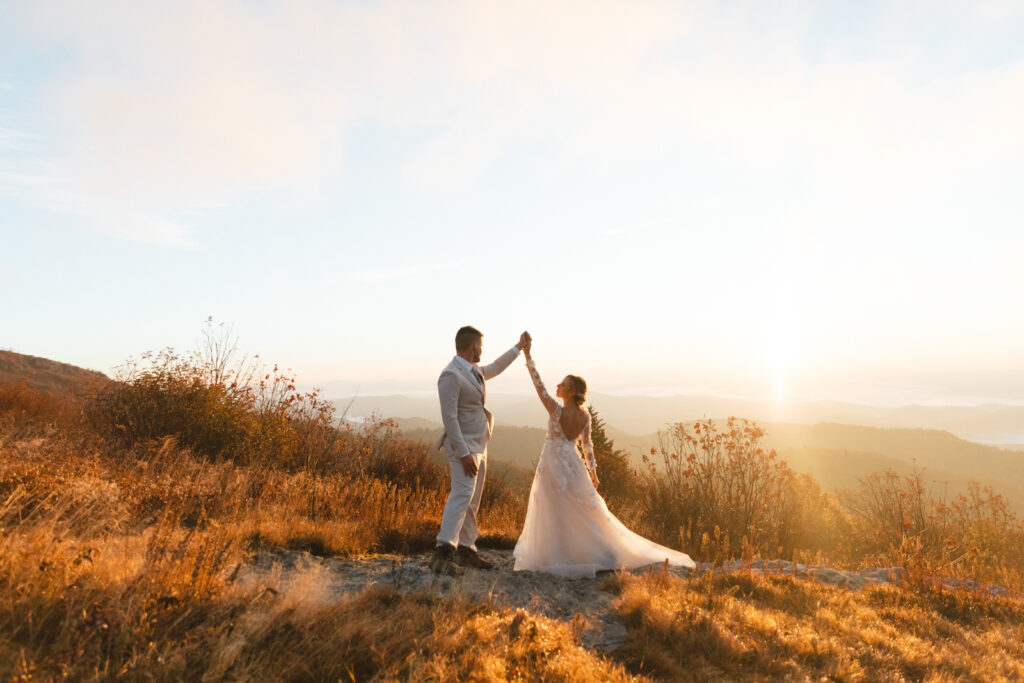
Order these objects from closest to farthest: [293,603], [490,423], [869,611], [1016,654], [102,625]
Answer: [102,625]
[293,603]
[1016,654]
[869,611]
[490,423]

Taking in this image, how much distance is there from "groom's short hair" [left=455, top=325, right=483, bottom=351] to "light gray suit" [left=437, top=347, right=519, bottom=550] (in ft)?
0.64

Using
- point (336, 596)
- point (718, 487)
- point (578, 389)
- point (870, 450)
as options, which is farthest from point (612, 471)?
A: point (870, 450)

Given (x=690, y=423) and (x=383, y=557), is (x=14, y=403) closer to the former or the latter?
(x=383, y=557)

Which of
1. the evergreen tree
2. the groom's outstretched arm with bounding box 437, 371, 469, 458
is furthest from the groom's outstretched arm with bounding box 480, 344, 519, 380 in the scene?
the evergreen tree

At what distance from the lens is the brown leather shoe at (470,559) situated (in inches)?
237

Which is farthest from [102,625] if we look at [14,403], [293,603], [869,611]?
[14,403]

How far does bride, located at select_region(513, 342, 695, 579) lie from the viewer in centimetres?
630

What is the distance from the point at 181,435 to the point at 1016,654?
12.0 meters

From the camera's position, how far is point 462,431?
19.9 ft

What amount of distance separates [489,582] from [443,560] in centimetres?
51

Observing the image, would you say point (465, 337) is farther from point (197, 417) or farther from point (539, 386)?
point (197, 417)

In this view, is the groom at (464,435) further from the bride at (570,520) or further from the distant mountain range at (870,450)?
the distant mountain range at (870,450)

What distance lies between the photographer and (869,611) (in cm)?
558

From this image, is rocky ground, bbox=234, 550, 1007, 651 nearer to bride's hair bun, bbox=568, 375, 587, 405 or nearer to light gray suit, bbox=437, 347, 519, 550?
light gray suit, bbox=437, 347, 519, 550
